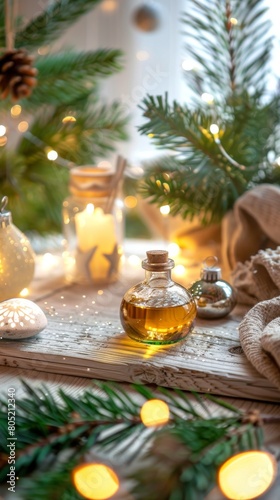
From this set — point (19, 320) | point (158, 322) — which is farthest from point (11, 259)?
point (158, 322)

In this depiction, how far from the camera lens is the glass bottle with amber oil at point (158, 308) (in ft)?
2.34

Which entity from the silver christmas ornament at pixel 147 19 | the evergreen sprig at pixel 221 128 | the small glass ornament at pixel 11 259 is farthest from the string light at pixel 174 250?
the silver christmas ornament at pixel 147 19

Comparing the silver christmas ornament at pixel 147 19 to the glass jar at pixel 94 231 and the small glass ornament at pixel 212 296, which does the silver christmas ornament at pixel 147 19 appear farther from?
the small glass ornament at pixel 212 296

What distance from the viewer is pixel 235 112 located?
101 cm

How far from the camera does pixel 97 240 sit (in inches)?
38.4

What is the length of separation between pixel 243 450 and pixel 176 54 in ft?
3.74

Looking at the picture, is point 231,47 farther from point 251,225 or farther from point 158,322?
point 158,322

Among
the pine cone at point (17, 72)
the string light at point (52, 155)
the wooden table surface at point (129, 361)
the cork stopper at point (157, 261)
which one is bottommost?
the wooden table surface at point (129, 361)

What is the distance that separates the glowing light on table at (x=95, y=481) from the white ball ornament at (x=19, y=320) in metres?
0.24

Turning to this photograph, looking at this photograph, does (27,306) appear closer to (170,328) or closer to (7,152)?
(170,328)

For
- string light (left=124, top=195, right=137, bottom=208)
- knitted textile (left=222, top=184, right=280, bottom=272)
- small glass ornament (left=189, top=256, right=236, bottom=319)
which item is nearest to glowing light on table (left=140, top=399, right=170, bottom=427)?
small glass ornament (left=189, top=256, right=236, bottom=319)

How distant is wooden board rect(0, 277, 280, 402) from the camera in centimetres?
66

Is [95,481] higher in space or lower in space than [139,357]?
lower

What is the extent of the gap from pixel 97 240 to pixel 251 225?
0.21 meters
